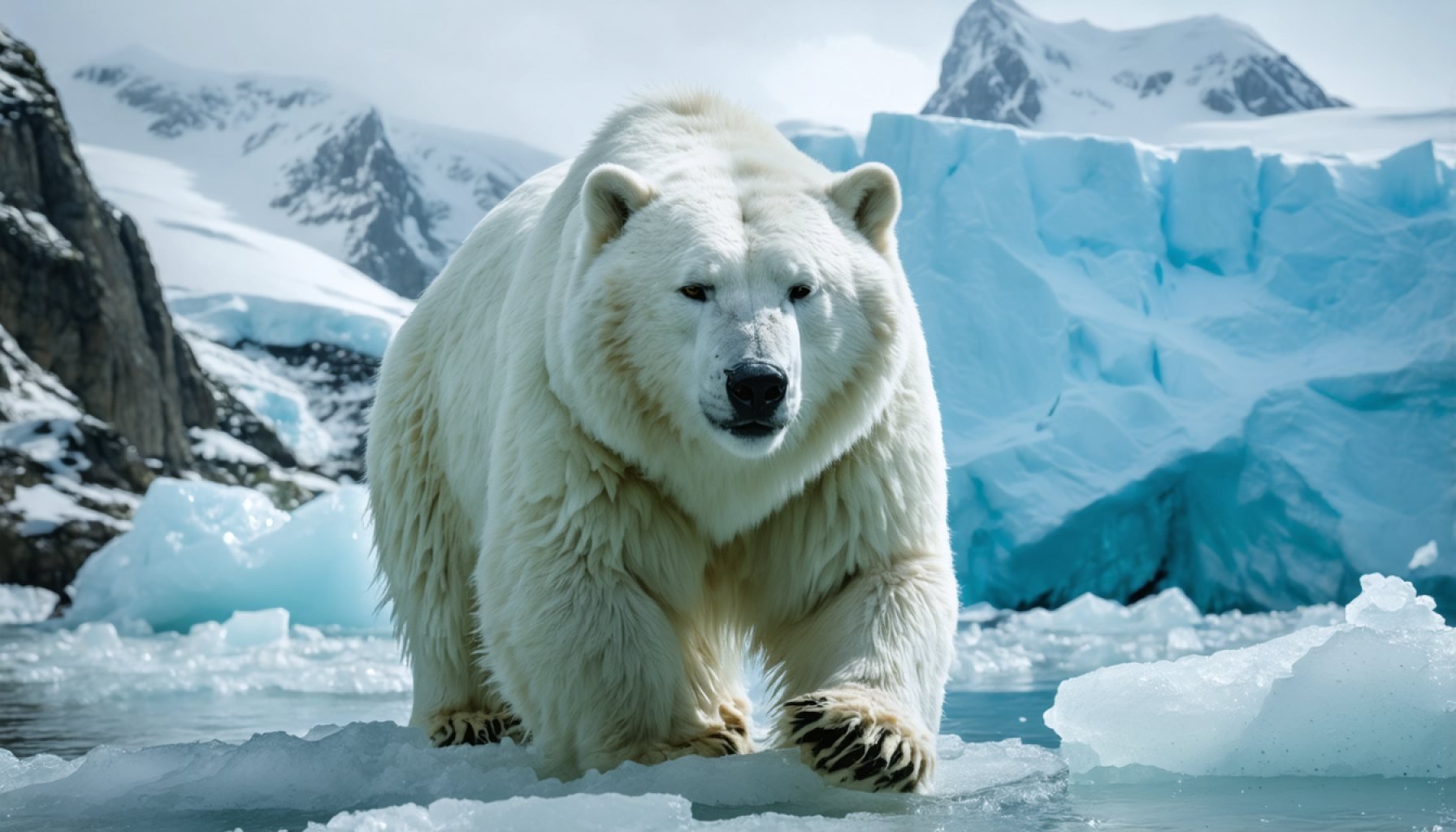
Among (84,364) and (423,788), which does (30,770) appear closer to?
(423,788)

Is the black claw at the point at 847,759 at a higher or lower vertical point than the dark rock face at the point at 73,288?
higher

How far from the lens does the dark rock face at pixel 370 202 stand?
122 meters

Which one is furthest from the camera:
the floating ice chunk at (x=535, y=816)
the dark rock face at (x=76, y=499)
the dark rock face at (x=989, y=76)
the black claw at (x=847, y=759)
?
the dark rock face at (x=989, y=76)

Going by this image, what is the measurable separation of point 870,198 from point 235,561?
13220 millimetres

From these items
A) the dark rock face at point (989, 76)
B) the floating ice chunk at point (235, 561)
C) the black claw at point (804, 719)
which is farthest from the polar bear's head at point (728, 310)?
the dark rock face at point (989, 76)

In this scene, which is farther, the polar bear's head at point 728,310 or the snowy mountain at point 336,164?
the snowy mountain at point 336,164

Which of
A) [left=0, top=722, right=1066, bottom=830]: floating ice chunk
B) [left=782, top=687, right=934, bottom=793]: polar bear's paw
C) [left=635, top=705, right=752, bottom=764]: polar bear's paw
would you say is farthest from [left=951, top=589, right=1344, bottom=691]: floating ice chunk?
[left=782, top=687, right=934, bottom=793]: polar bear's paw

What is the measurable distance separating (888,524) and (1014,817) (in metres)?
0.78

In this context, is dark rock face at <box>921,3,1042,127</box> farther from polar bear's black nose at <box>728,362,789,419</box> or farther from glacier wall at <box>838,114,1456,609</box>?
polar bear's black nose at <box>728,362,789,419</box>

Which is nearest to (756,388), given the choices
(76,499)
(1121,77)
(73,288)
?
(76,499)

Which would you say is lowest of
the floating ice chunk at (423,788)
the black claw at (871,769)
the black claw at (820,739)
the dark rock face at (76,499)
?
the dark rock face at (76,499)

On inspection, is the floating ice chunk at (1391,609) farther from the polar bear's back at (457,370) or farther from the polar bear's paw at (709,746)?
the polar bear's back at (457,370)

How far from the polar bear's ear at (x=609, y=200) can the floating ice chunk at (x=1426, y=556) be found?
15.6m

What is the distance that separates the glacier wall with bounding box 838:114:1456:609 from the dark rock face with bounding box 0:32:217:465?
25.2 m
